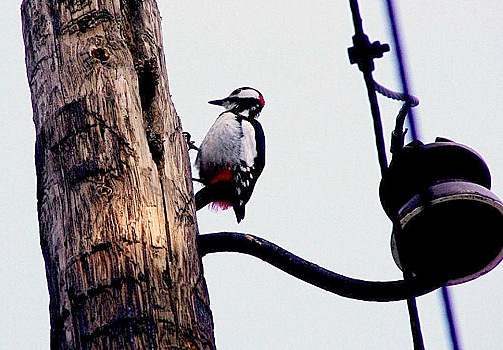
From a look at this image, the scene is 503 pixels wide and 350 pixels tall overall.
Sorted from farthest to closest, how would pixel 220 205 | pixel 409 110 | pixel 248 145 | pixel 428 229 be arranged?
1. pixel 248 145
2. pixel 220 205
3. pixel 428 229
4. pixel 409 110

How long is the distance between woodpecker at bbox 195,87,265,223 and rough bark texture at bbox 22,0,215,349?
2.65 meters

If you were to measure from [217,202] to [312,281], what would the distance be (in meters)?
3.00

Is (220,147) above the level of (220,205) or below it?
above

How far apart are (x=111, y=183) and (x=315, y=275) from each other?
2.43ft

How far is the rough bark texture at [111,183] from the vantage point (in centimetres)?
268

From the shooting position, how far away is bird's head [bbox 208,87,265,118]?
6840 millimetres

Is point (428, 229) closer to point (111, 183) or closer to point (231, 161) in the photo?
point (111, 183)

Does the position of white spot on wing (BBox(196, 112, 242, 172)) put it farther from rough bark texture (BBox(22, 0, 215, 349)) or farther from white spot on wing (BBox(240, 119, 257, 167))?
rough bark texture (BBox(22, 0, 215, 349))

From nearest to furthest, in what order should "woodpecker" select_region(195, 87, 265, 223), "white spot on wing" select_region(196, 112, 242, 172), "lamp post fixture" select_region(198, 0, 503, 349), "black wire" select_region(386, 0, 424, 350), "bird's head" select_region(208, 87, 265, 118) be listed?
1. "black wire" select_region(386, 0, 424, 350)
2. "lamp post fixture" select_region(198, 0, 503, 349)
3. "woodpecker" select_region(195, 87, 265, 223)
4. "white spot on wing" select_region(196, 112, 242, 172)
5. "bird's head" select_region(208, 87, 265, 118)

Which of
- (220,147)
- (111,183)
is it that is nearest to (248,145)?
(220,147)

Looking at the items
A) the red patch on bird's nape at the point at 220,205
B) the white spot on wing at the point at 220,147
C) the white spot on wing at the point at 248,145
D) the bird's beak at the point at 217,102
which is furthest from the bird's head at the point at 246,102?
the red patch on bird's nape at the point at 220,205

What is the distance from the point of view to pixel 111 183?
287 centimetres

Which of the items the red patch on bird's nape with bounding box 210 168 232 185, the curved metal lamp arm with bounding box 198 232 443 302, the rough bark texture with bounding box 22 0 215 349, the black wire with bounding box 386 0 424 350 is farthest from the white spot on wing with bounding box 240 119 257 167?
the black wire with bounding box 386 0 424 350

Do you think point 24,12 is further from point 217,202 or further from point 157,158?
point 217,202
